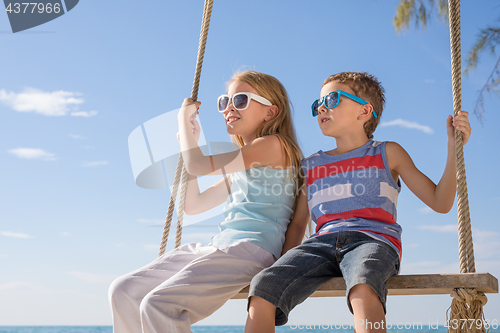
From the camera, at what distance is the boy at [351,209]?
4.89 feet

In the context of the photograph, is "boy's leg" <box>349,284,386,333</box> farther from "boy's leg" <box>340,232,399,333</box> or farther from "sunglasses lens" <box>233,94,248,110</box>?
"sunglasses lens" <box>233,94,248,110</box>

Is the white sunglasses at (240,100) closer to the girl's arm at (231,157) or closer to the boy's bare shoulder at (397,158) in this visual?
the girl's arm at (231,157)

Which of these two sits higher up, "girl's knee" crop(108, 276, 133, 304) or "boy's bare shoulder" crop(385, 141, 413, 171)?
"boy's bare shoulder" crop(385, 141, 413, 171)

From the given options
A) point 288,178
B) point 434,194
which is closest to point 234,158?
point 288,178

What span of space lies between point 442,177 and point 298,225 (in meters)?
0.59

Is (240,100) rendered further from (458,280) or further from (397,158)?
(458,280)

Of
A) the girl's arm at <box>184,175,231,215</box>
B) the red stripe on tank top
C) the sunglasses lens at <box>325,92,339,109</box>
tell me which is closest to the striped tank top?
the red stripe on tank top

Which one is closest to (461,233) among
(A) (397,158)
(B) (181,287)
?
(A) (397,158)

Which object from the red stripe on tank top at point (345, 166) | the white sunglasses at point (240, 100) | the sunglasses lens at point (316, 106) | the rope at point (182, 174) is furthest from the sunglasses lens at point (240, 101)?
the red stripe on tank top at point (345, 166)

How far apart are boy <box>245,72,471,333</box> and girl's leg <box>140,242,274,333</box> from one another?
0.53ft

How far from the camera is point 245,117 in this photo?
84.7 inches

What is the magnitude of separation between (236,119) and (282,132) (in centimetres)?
21

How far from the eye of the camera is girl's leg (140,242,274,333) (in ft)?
5.22

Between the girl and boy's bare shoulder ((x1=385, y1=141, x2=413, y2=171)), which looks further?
boy's bare shoulder ((x1=385, y1=141, x2=413, y2=171))
